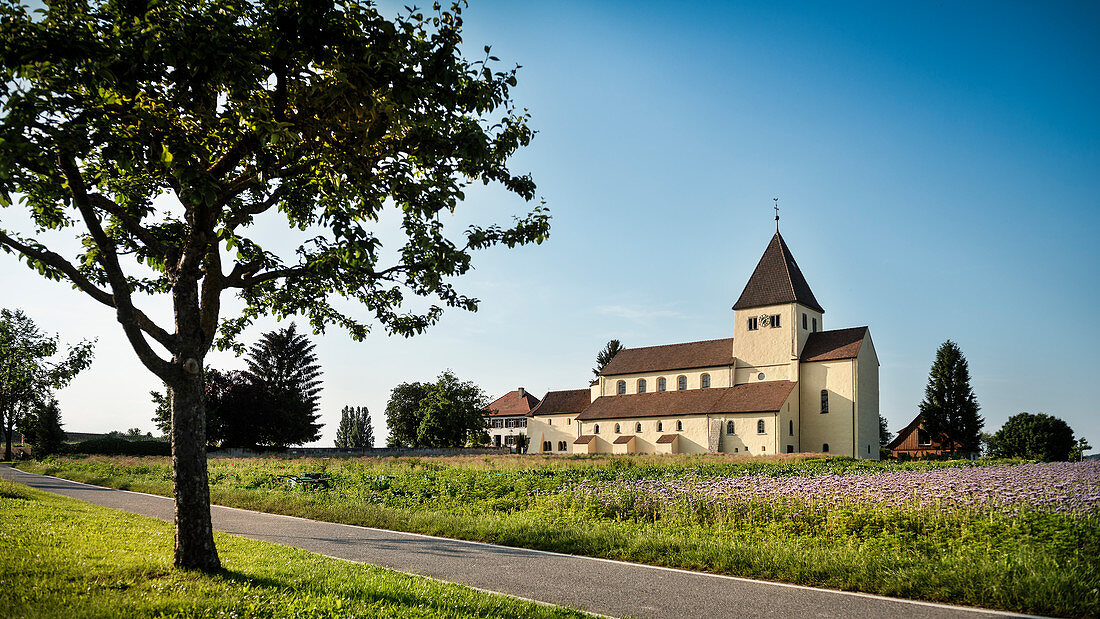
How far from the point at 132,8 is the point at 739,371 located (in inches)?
2439

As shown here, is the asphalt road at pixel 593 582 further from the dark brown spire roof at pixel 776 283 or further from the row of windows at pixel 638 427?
the dark brown spire roof at pixel 776 283

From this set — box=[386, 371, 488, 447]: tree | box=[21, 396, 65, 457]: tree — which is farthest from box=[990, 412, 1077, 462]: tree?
box=[21, 396, 65, 457]: tree

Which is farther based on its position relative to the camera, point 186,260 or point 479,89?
point 186,260

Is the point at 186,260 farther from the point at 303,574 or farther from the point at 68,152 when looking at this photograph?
the point at 303,574

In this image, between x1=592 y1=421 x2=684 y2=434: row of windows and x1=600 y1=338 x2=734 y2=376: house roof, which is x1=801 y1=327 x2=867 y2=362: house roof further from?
x1=592 y1=421 x2=684 y2=434: row of windows

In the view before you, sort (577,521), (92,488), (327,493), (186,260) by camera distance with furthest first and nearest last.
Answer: (92,488) < (327,493) < (577,521) < (186,260)

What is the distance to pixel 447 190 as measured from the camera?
24.0ft

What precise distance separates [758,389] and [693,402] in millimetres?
6514

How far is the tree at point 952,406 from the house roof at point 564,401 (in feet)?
114

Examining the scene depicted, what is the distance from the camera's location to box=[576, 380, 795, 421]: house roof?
5781cm

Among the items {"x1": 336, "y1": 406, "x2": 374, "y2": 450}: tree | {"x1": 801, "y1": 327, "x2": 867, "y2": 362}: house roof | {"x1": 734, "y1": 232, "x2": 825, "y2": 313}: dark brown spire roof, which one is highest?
{"x1": 734, "y1": 232, "x2": 825, "y2": 313}: dark brown spire roof

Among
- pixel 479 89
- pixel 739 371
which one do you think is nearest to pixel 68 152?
pixel 479 89

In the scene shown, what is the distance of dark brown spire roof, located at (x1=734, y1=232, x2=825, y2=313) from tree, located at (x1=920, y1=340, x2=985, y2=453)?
1282 centimetres

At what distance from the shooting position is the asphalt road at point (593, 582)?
7207mm
